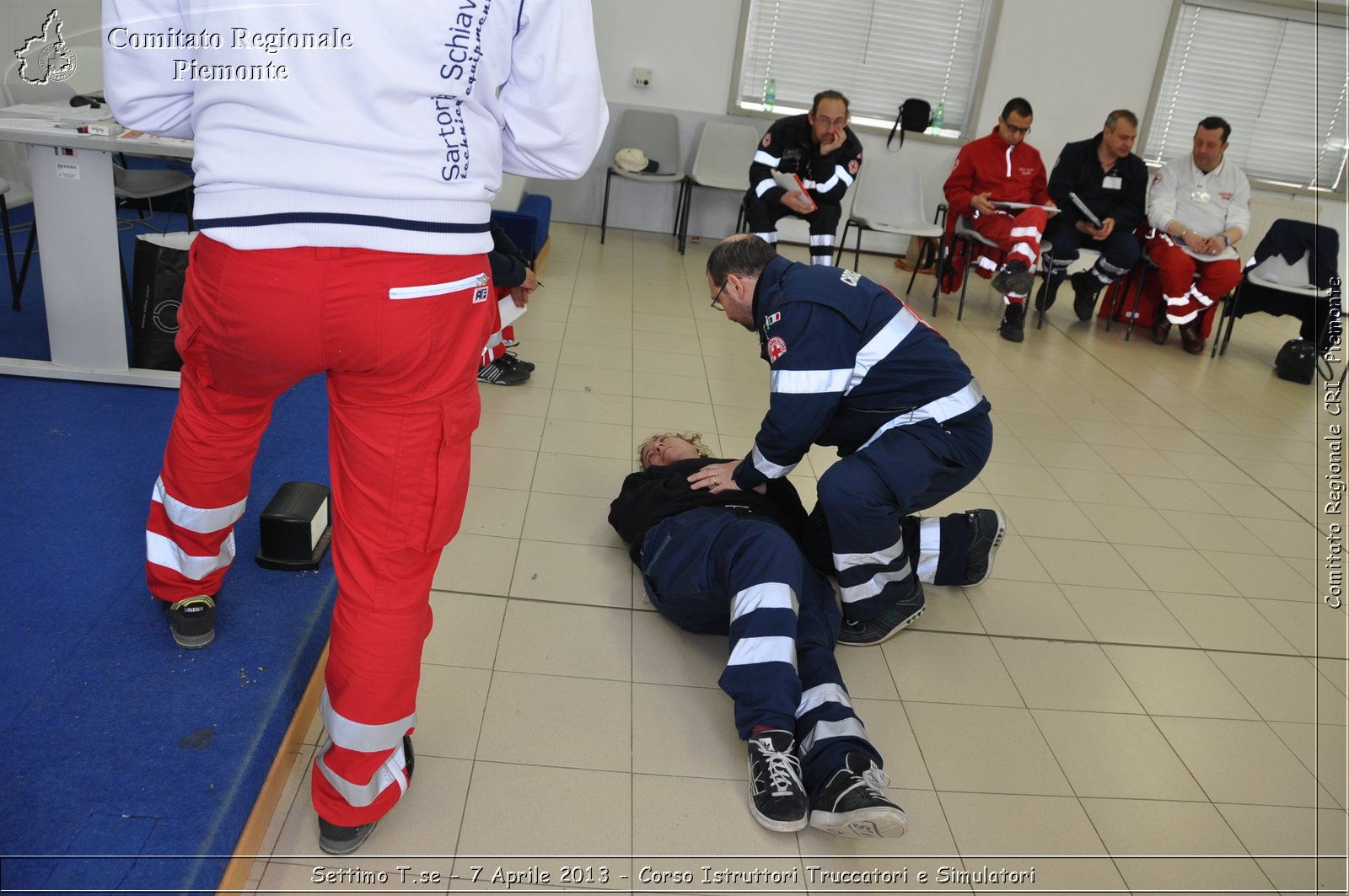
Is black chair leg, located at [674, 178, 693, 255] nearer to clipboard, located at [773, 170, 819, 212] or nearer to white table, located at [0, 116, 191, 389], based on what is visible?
clipboard, located at [773, 170, 819, 212]

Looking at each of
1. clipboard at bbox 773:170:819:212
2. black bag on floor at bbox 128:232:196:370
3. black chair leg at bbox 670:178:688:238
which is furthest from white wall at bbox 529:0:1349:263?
black bag on floor at bbox 128:232:196:370

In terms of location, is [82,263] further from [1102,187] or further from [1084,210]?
[1102,187]

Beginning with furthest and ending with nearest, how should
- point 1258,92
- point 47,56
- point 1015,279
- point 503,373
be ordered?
point 1258,92
point 1015,279
point 47,56
point 503,373

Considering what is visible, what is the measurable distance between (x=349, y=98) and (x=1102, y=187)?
19.8 feet

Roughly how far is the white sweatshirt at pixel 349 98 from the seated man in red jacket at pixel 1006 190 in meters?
5.05

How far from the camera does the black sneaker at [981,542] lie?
2.88 m

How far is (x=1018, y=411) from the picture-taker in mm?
4672

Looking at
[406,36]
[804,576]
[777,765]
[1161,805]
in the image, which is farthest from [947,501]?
[406,36]

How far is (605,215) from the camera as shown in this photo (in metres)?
7.48

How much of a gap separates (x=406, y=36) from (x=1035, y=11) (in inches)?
290

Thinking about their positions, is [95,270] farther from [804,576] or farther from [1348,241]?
[1348,241]

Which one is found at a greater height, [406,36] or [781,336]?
[406,36]

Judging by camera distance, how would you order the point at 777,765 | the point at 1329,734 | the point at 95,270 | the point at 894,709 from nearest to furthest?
the point at 777,765 < the point at 894,709 < the point at 1329,734 < the point at 95,270

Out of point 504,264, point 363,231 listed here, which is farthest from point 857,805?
point 504,264
